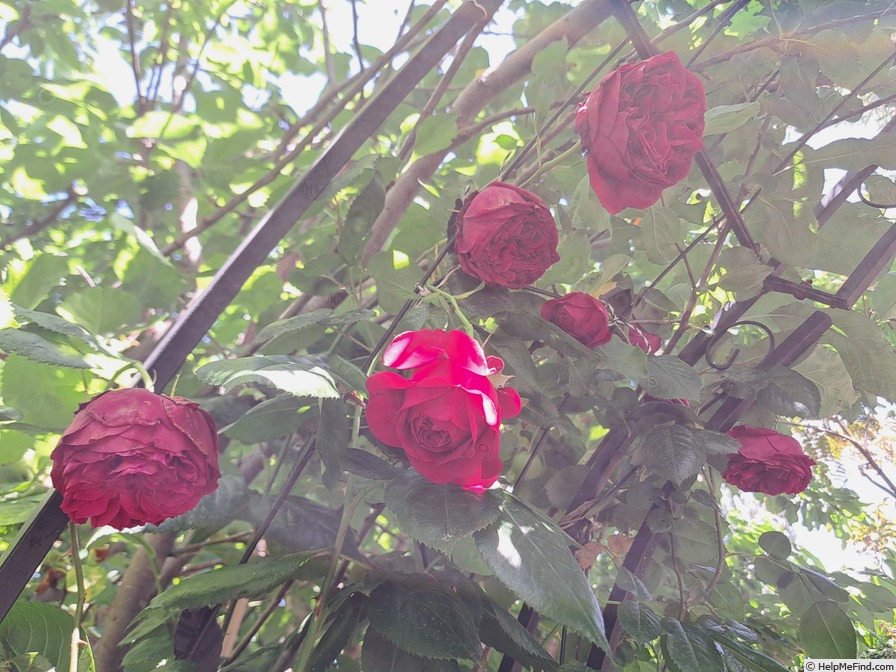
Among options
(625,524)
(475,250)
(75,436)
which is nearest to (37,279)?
(75,436)

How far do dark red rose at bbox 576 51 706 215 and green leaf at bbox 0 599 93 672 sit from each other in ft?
1.98

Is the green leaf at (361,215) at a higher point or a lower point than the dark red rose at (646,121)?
lower

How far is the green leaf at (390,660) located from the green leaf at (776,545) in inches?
15.9

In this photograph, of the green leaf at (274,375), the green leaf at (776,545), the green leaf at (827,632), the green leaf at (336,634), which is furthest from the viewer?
the green leaf at (776,545)

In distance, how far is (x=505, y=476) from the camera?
0.77 m

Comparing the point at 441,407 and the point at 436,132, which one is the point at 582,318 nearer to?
the point at 441,407

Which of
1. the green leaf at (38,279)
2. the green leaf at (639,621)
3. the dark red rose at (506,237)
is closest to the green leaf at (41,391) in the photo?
the green leaf at (38,279)

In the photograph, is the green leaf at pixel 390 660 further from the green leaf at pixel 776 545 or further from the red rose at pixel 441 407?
the green leaf at pixel 776 545

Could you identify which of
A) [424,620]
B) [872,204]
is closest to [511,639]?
[424,620]

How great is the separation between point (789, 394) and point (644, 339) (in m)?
0.15

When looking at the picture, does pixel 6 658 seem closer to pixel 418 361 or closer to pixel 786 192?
pixel 418 361

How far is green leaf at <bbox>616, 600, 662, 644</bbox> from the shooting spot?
48 centimetres

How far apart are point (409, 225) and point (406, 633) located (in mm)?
460

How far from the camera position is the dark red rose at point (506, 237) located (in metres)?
0.49
